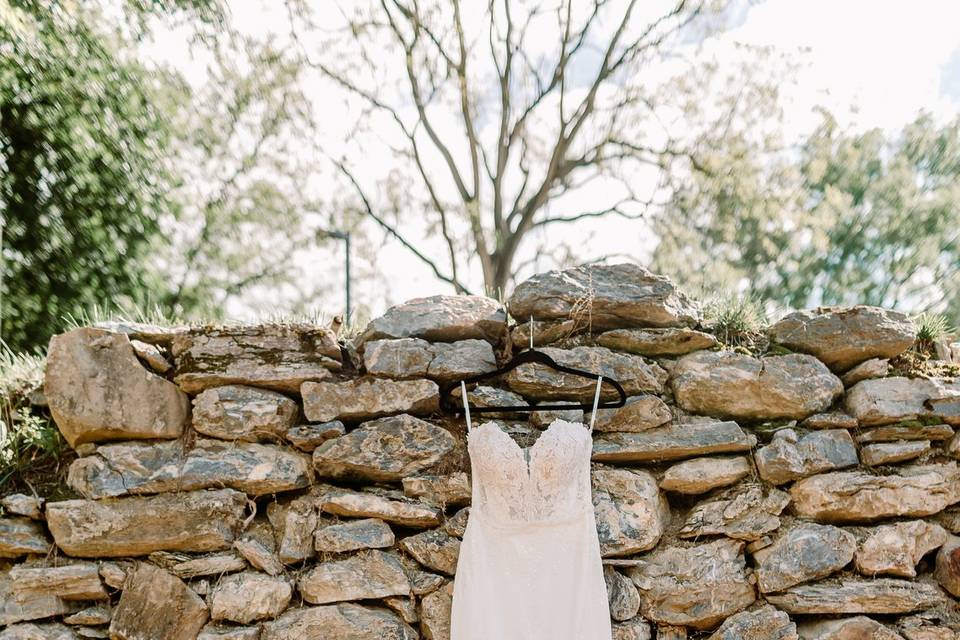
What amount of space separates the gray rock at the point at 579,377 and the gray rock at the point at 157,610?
1688mm

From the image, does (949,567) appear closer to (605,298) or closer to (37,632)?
(605,298)

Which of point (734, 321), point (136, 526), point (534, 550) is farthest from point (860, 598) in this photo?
point (136, 526)

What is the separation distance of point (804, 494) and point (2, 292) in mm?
8046

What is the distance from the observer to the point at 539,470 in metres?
2.80

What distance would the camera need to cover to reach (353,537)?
309 cm

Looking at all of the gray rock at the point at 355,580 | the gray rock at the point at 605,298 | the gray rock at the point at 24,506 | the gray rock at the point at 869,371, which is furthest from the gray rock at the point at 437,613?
the gray rock at the point at 869,371

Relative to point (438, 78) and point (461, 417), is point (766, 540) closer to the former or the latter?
point (461, 417)

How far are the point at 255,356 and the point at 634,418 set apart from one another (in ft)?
5.95

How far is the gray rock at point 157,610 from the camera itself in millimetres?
2982

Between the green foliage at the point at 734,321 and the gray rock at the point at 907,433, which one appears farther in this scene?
the green foliage at the point at 734,321

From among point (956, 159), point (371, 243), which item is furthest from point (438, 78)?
point (956, 159)

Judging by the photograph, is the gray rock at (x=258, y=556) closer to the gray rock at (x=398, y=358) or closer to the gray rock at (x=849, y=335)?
the gray rock at (x=398, y=358)

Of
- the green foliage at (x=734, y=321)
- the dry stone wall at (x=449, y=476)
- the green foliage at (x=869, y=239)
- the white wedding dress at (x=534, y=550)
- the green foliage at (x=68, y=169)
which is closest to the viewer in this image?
the white wedding dress at (x=534, y=550)

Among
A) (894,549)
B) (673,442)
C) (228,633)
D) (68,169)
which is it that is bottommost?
(228,633)
